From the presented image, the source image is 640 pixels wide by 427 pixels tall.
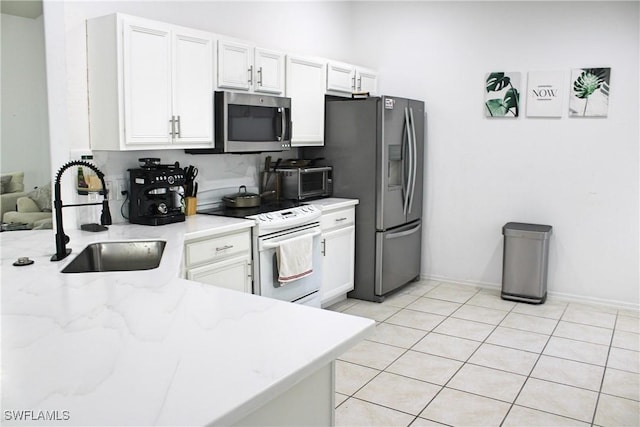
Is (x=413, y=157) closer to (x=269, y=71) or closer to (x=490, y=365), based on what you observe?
(x=269, y=71)

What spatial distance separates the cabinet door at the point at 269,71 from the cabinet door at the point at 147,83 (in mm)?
810

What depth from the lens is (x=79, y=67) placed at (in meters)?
3.28

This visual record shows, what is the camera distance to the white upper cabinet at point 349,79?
15.8ft

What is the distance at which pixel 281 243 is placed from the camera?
375cm

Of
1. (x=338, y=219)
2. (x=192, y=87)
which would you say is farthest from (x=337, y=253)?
(x=192, y=87)

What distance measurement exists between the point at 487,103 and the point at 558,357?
244 centimetres

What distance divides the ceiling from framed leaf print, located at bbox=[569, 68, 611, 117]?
4086mm

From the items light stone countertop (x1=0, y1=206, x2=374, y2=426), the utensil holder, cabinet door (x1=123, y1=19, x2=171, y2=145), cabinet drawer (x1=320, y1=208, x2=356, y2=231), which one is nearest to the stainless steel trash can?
cabinet drawer (x1=320, y1=208, x2=356, y2=231)

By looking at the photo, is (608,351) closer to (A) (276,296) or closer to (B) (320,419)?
(A) (276,296)

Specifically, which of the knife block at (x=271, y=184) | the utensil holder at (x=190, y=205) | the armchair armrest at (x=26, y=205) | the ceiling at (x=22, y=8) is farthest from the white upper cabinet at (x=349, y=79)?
the armchair armrest at (x=26, y=205)

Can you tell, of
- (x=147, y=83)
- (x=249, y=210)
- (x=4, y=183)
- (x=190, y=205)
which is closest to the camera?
(x=4, y=183)

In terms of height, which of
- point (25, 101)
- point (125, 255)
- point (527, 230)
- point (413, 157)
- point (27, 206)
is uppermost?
point (25, 101)

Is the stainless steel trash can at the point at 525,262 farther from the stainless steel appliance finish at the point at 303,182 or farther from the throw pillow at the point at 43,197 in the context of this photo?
the throw pillow at the point at 43,197

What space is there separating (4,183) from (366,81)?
3434 mm
